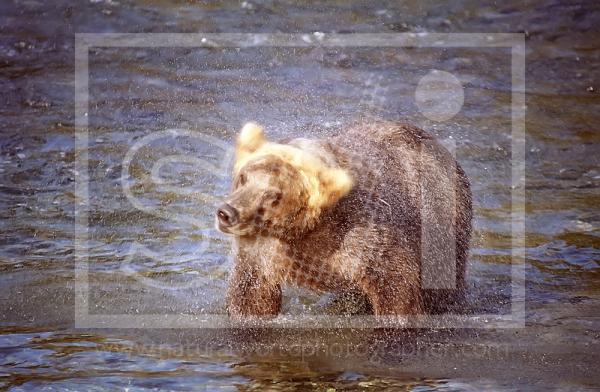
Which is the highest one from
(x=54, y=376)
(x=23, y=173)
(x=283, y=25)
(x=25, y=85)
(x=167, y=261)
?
(x=283, y=25)

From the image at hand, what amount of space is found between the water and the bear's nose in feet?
2.24

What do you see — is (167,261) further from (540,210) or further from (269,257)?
(540,210)

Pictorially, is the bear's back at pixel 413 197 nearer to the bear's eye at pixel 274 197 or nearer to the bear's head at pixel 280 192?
the bear's head at pixel 280 192

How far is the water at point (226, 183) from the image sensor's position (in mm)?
4598

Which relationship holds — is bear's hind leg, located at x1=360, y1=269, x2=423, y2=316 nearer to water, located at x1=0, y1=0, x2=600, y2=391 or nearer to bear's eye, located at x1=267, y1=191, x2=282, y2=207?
water, located at x1=0, y1=0, x2=600, y2=391

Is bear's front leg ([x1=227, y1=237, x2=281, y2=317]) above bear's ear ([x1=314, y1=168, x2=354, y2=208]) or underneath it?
underneath

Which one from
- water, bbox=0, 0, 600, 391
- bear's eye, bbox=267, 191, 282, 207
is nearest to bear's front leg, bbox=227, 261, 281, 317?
water, bbox=0, 0, 600, 391

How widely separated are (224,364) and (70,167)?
3.59m

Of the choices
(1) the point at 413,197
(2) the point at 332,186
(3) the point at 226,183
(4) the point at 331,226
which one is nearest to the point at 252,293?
(4) the point at 331,226

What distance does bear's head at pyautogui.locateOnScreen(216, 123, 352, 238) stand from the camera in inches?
175

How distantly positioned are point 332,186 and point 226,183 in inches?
119

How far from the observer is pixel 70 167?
25.2 feet

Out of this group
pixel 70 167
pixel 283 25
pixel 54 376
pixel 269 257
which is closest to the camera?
pixel 54 376

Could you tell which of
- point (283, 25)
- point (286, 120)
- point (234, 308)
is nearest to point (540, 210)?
point (286, 120)
